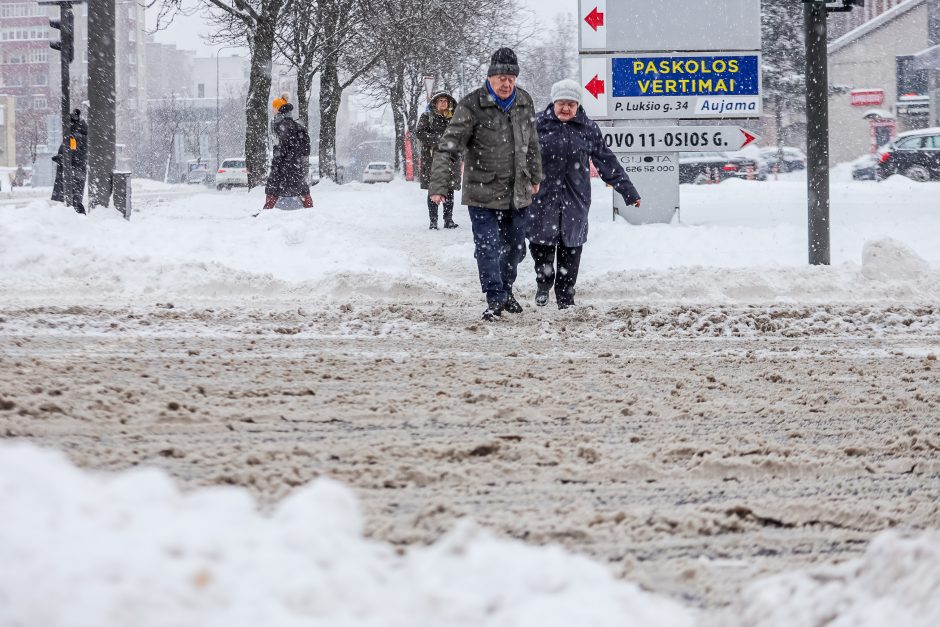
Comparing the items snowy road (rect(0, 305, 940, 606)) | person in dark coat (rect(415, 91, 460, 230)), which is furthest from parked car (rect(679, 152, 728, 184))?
snowy road (rect(0, 305, 940, 606))

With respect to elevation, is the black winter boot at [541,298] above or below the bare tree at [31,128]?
below

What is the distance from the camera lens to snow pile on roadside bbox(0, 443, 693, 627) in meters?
1.83

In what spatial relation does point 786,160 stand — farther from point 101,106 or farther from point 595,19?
point 101,106

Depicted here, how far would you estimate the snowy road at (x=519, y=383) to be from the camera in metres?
3.05

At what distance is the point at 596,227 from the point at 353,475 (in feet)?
31.9

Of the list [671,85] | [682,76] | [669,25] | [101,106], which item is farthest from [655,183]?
[101,106]

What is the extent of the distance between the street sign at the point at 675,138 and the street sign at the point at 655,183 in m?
0.54

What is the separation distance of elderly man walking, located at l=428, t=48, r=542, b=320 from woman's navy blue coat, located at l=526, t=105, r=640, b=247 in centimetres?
35

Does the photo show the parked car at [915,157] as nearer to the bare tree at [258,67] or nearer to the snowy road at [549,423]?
the bare tree at [258,67]

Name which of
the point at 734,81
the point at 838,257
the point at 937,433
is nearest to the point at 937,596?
the point at 937,433

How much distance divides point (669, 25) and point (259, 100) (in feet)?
45.4

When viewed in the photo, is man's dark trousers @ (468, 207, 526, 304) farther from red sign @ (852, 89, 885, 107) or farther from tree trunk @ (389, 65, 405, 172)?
red sign @ (852, 89, 885, 107)

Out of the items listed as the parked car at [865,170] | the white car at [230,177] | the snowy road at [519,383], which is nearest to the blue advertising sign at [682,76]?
the snowy road at [519,383]

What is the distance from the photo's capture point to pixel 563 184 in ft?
28.1
